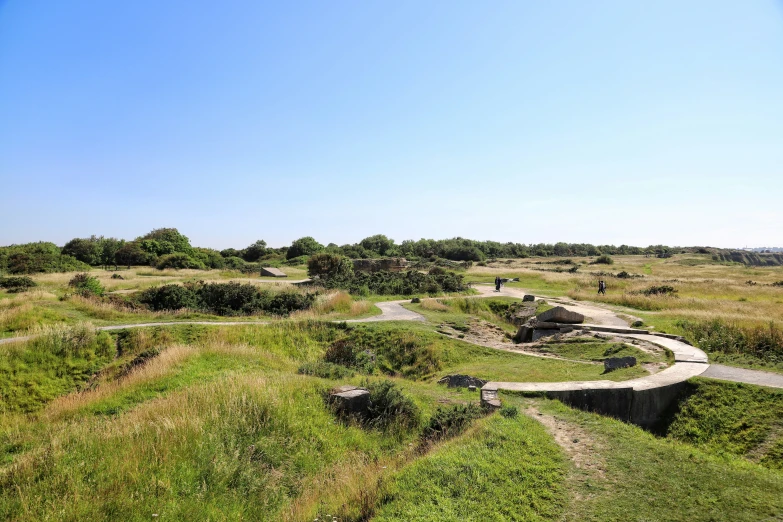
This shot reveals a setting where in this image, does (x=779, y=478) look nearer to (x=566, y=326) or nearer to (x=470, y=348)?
(x=470, y=348)

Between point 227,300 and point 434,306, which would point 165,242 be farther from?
point 434,306

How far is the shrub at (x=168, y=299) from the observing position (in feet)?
83.5

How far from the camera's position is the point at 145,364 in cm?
1302

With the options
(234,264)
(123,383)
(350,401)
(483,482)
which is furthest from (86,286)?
(234,264)

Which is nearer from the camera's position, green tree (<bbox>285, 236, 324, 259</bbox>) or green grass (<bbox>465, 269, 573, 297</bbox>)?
green grass (<bbox>465, 269, 573, 297</bbox>)

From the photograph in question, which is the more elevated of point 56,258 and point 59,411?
point 56,258

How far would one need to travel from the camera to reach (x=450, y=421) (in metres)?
8.84

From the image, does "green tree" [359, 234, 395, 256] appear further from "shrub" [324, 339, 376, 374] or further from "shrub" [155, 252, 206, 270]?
"shrub" [324, 339, 376, 374]

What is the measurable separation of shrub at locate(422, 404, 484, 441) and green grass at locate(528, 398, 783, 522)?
239cm

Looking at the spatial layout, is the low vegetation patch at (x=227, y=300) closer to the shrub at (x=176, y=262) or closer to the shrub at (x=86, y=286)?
the shrub at (x=86, y=286)

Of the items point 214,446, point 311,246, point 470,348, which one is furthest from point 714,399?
point 311,246

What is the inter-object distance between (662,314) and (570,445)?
1930 cm

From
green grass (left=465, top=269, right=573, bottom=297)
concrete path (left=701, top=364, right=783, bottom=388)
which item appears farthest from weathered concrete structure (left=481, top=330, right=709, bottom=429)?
green grass (left=465, top=269, right=573, bottom=297)

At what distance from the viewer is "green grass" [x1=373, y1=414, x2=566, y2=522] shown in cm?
527
